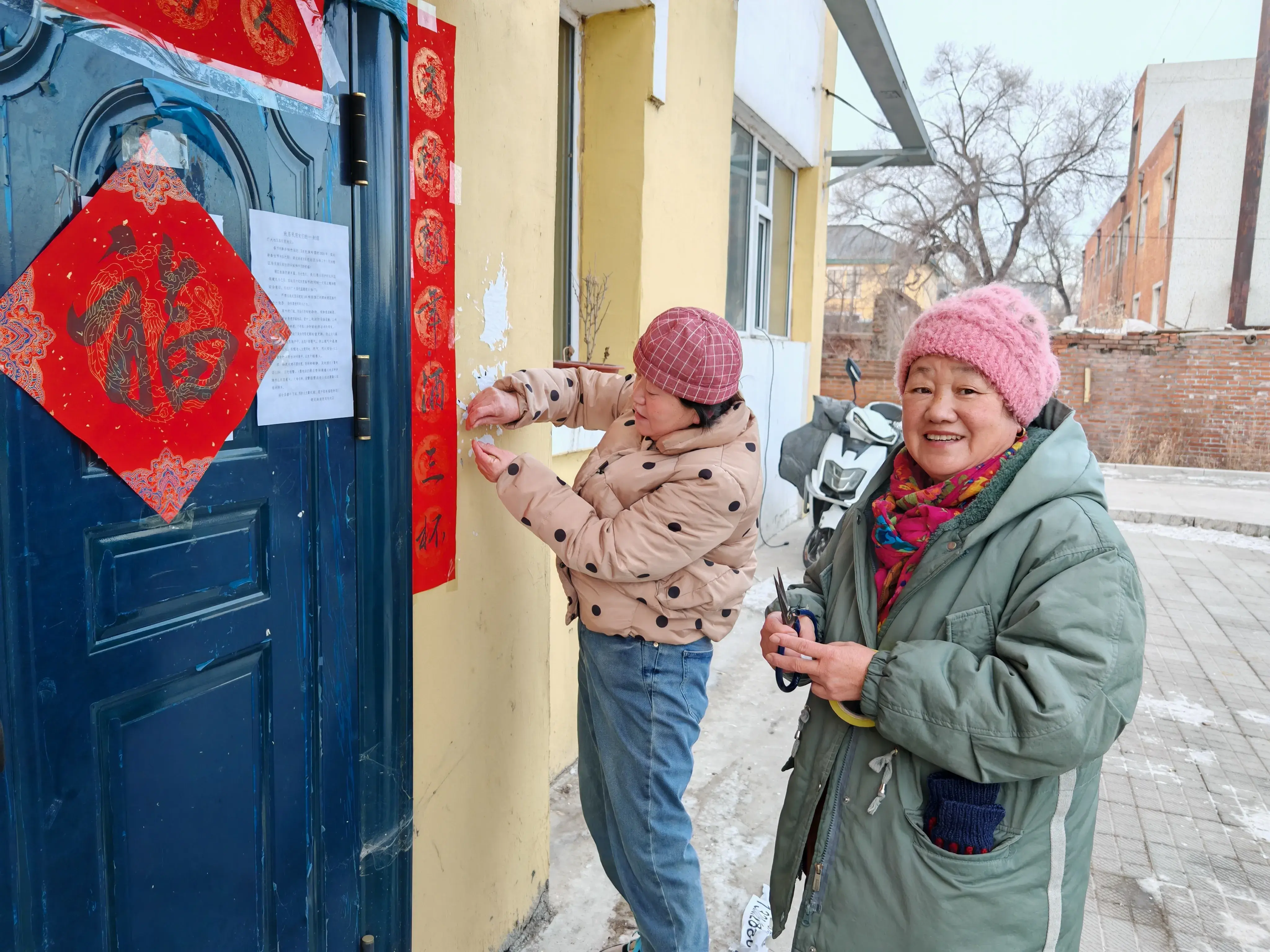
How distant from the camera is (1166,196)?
20703 millimetres

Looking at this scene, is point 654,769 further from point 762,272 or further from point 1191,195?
point 1191,195

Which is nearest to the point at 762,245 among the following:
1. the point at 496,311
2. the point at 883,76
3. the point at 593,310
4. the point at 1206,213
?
the point at 883,76

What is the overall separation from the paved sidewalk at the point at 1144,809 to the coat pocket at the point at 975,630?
1611 mm

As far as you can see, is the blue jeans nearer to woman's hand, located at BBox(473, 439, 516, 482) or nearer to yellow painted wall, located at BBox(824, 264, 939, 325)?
woman's hand, located at BBox(473, 439, 516, 482)

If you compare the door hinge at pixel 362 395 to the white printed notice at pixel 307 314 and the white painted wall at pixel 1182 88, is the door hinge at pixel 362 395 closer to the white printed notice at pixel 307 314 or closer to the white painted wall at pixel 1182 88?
the white printed notice at pixel 307 314

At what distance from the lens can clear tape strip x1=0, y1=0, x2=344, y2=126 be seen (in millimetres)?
1092

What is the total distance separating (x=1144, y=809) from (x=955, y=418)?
2811 mm

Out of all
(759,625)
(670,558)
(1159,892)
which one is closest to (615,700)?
(670,558)

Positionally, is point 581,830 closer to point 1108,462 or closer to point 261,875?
point 261,875

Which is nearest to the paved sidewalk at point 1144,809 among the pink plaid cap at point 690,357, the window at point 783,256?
the pink plaid cap at point 690,357

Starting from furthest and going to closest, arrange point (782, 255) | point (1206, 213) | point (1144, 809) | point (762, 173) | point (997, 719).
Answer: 1. point (1206, 213)
2. point (782, 255)
3. point (762, 173)
4. point (1144, 809)
5. point (997, 719)

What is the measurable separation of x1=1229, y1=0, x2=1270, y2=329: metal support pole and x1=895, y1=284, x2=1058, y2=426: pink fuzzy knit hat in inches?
783

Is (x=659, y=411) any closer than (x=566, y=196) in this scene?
Yes

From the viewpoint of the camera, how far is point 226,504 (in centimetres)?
142
